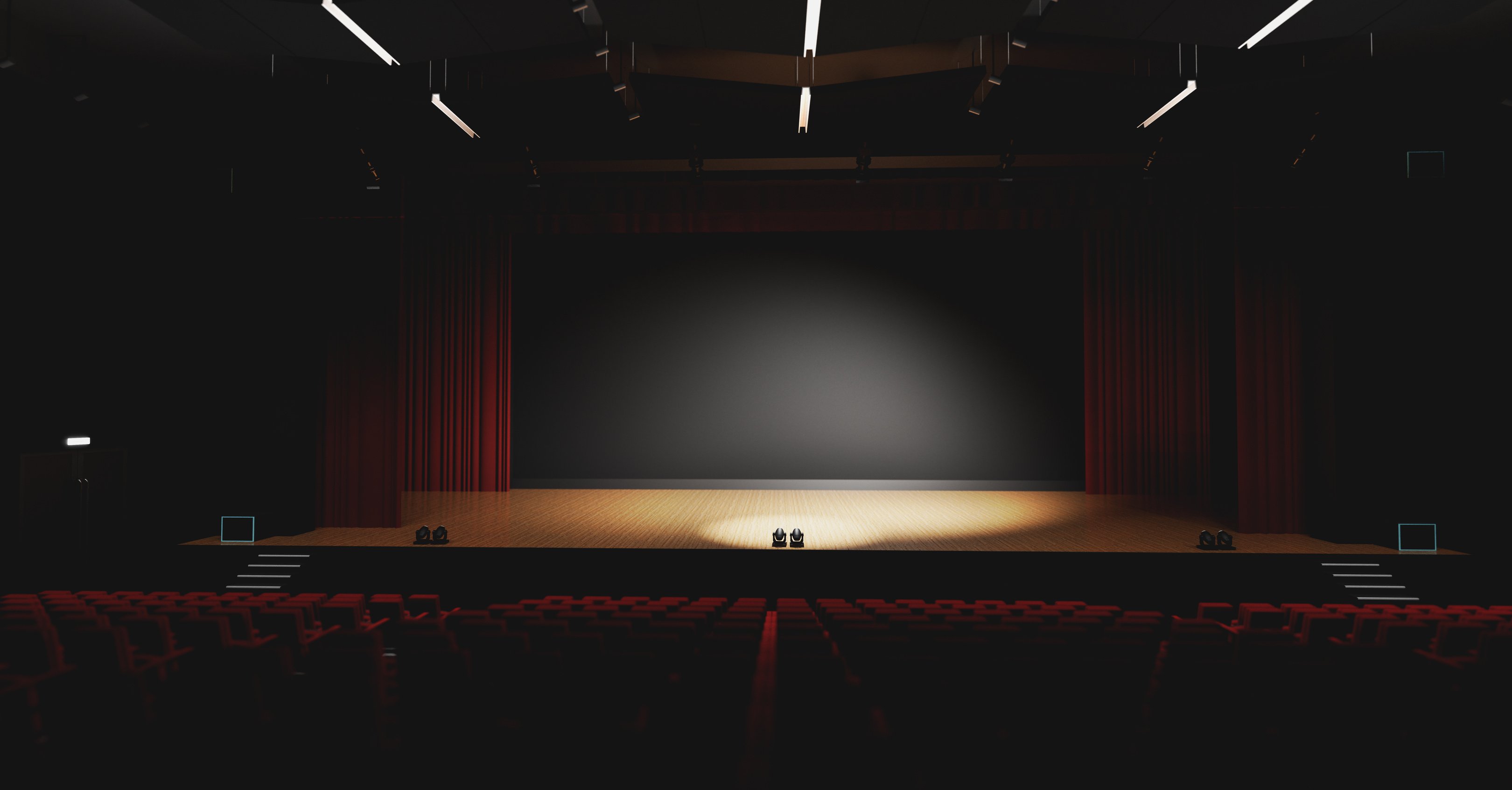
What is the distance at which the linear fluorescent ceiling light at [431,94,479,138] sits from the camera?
750 cm

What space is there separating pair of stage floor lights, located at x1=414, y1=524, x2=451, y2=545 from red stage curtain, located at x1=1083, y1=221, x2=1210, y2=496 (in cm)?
942

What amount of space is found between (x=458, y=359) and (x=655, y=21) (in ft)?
26.4

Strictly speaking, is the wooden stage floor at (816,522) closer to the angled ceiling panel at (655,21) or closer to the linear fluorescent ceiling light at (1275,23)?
the linear fluorescent ceiling light at (1275,23)

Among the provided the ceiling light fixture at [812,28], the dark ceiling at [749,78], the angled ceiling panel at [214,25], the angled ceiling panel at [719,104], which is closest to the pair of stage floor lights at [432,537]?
the dark ceiling at [749,78]

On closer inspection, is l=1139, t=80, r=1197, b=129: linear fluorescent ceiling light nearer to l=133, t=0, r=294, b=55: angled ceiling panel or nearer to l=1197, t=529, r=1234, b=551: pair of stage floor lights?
l=1197, t=529, r=1234, b=551: pair of stage floor lights

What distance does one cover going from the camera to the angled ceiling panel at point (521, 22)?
5977 millimetres

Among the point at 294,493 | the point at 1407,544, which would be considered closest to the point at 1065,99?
the point at 1407,544

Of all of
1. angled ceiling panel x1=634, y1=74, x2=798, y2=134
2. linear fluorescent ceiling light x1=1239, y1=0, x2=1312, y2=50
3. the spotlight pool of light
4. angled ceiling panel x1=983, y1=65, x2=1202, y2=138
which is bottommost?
the spotlight pool of light

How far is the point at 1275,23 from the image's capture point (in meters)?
6.06

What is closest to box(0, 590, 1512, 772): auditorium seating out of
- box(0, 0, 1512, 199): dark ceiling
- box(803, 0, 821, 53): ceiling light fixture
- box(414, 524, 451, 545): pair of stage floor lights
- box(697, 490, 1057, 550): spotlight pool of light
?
box(414, 524, 451, 545): pair of stage floor lights

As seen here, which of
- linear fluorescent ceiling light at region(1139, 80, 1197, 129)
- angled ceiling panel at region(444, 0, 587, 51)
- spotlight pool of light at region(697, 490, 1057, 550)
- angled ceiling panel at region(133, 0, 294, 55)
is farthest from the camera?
spotlight pool of light at region(697, 490, 1057, 550)

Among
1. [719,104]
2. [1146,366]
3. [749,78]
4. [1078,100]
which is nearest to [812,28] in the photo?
[719,104]

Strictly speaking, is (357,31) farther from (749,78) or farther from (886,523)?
(886,523)

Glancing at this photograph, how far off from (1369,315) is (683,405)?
9.07m
